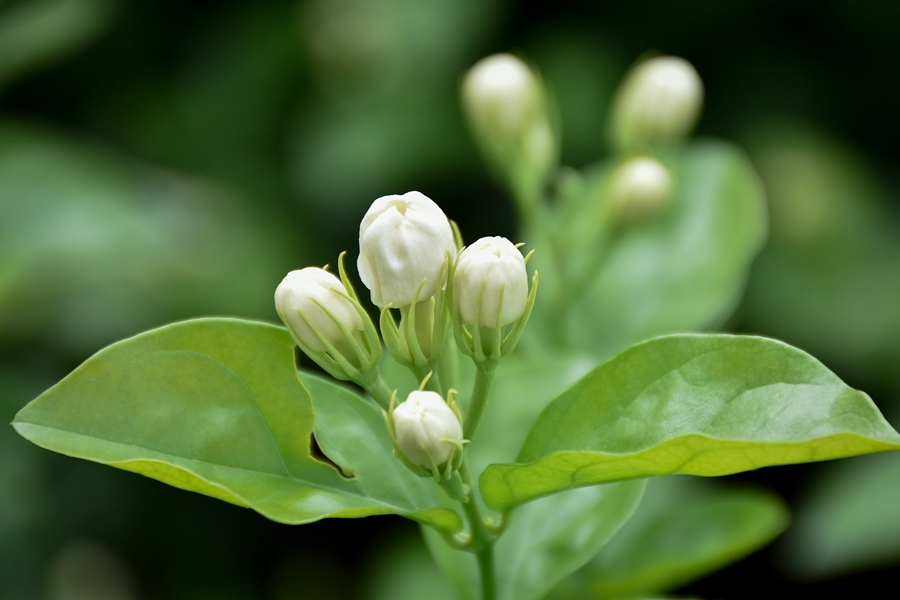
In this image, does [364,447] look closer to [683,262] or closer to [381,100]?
[683,262]

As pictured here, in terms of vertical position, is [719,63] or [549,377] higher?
[719,63]

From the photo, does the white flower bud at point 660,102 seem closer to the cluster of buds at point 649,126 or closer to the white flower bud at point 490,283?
the cluster of buds at point 649,126

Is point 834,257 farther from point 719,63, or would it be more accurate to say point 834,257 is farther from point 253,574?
point 253,574

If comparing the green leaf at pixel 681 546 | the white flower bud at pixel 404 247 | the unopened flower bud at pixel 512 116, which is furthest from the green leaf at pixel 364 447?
the unopened flower bud at pixel 512 116

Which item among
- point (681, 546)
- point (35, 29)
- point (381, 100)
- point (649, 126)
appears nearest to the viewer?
point (681, 546)

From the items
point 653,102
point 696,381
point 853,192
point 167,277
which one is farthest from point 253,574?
point 853,192

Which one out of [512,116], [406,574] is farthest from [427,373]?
[406,574]
